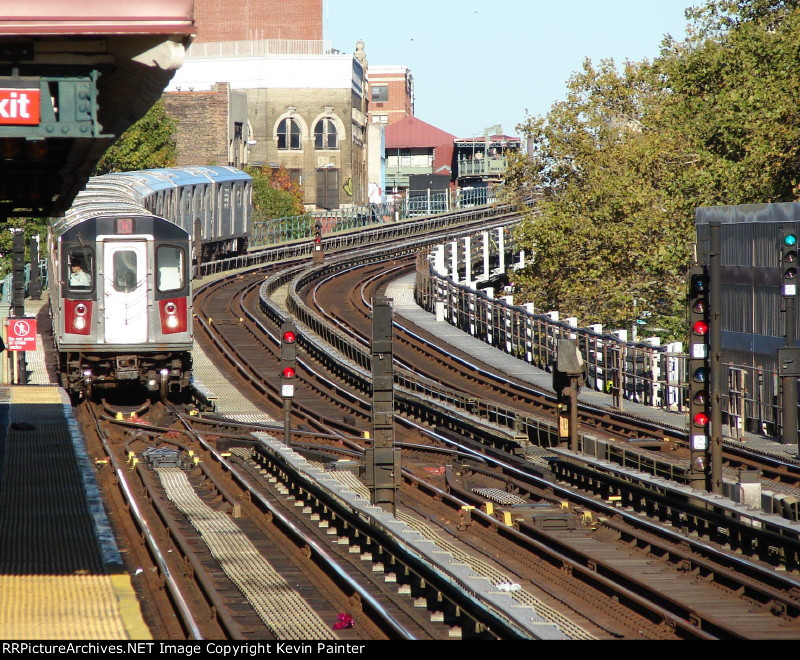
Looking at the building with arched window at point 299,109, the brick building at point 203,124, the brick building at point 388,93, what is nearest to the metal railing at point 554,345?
the brick building at point 203,124

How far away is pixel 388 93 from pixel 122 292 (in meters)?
129

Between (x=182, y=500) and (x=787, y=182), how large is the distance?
25.0 m

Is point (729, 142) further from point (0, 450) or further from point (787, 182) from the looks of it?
point (0, 450)

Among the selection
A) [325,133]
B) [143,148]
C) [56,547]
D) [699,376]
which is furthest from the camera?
[325,133]

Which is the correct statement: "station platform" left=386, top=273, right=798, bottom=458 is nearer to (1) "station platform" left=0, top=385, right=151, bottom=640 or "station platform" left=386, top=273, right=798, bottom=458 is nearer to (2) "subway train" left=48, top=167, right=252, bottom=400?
(2) "subway train" left=48, top=167, right=252, bottom=400

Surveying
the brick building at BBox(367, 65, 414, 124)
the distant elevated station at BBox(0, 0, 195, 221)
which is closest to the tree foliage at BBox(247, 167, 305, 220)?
the distant elevated station at BBox(0, 0, 195, 221)

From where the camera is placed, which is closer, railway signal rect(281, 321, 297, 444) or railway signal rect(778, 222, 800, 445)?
railway signal rect(778, 222, 800, 445)

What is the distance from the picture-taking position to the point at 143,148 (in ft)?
195

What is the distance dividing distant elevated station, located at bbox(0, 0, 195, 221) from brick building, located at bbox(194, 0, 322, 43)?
3524 inches

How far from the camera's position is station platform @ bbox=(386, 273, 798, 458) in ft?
79.0

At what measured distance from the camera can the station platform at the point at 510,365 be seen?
2407 centimetres

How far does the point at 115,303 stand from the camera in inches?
955

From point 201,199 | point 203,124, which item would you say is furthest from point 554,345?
point 203,124

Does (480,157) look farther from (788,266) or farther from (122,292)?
(788,266)
